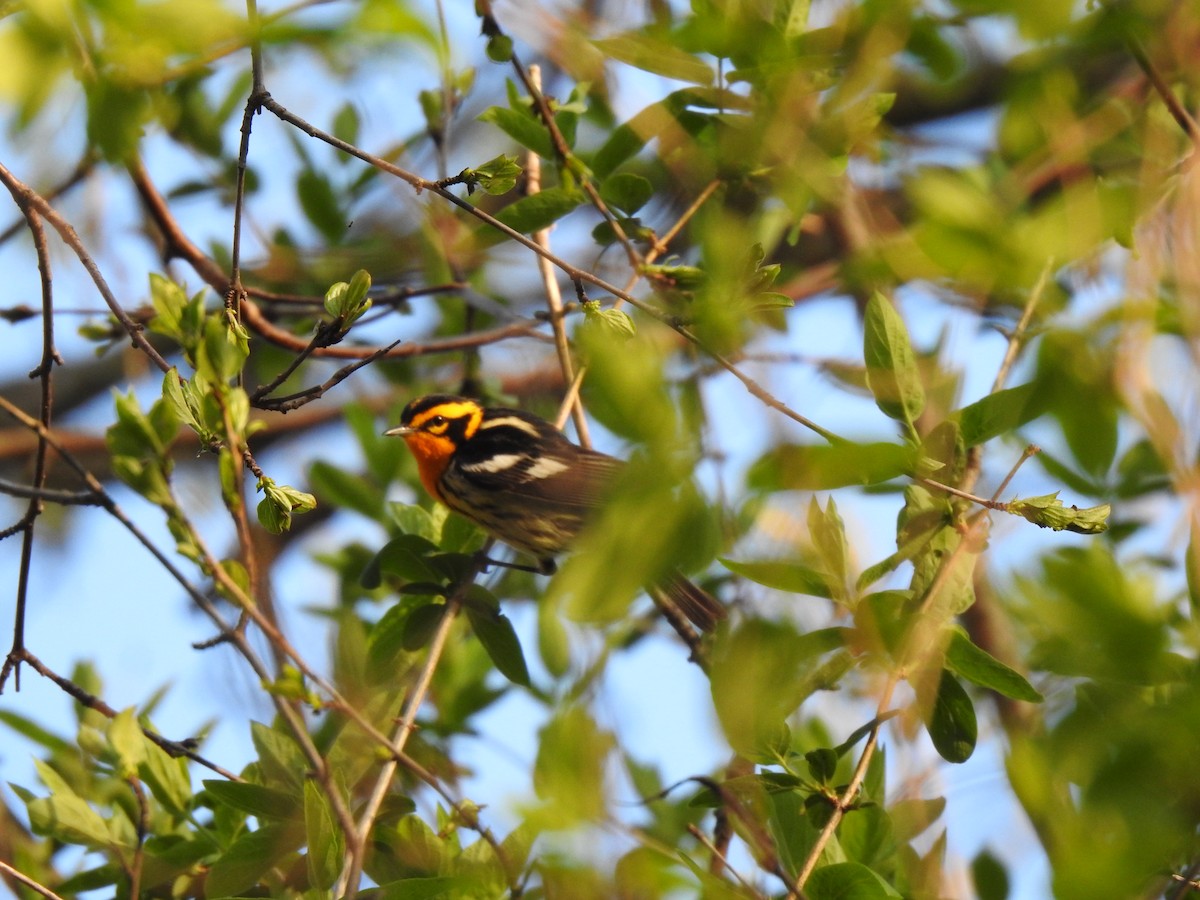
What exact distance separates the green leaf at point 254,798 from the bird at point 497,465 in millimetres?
1448

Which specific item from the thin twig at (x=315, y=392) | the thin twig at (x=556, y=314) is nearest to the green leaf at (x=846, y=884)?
the thin twig at (x=315, y=392)

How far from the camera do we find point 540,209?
292 cm

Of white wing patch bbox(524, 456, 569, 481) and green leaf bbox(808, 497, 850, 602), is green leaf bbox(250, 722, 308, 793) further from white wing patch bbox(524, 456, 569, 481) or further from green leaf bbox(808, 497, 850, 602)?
white wing patch bbox(524, 456, 569, 481)

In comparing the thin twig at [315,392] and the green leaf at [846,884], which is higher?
the thin twig at [315,392]

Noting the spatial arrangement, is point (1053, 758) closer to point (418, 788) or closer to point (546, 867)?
point (546, 867)

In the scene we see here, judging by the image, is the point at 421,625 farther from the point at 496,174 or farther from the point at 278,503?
the point at 496,174

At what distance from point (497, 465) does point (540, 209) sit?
173cm

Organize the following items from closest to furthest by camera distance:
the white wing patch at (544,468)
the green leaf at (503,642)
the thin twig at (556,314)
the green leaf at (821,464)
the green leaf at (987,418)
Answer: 1. the green leaf at (821,464)
2. the green leaf at (987,418)
3. the green leaf at (503,642)
4. the thin twig at (556,314)
5. the white wing patch at (544,468)

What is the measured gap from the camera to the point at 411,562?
299 cm

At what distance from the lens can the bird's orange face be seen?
4.35 meters

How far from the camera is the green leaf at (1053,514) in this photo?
2.21m

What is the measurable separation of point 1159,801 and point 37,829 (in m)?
2.25

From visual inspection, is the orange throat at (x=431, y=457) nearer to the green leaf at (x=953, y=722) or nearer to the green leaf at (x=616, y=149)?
the green leaf at (x=616, y=149)

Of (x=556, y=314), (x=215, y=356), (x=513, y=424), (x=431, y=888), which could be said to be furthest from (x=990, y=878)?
(x=513, y=424)
